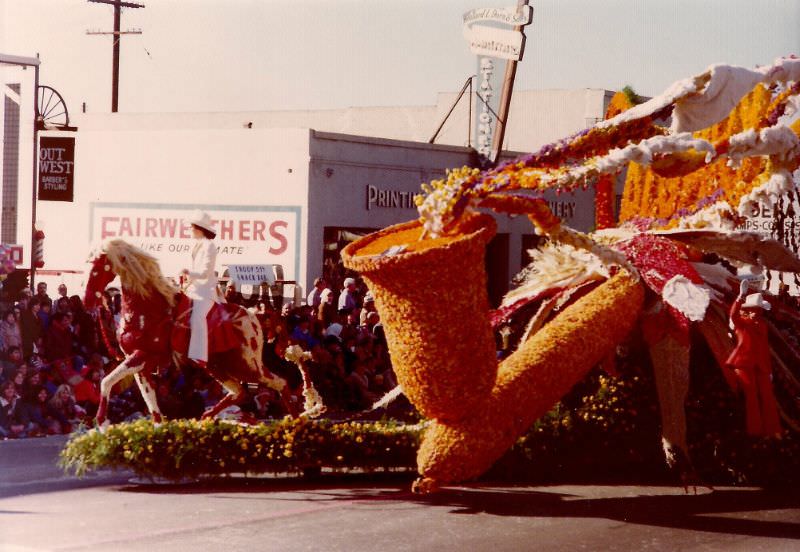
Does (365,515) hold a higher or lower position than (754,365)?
lower

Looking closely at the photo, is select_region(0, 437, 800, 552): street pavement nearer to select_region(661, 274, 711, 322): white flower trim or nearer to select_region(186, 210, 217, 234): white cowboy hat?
select_region(661, 274, 711, 322): white flower trim

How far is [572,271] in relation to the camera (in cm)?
1284

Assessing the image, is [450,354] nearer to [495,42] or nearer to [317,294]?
[317,294]

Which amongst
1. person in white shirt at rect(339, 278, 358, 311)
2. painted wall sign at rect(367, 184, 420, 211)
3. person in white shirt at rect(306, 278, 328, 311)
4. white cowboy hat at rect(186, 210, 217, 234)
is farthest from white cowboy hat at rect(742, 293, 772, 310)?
painted wall sign at rect(367, 184, 420, 211)

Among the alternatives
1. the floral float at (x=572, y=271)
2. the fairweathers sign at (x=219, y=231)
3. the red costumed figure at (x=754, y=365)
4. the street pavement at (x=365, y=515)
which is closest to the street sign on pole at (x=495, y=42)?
the fairweathers sign at (x=219, y=231)

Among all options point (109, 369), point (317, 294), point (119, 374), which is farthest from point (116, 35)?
point (119, 374)

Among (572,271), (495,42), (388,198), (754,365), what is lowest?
(754,365)

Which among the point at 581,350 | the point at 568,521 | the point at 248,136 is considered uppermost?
the point at 248,136

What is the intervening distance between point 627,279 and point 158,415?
15.3ft

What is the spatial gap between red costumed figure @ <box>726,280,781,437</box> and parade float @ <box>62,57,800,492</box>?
0.07 ft

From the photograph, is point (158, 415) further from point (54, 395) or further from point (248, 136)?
point (248, 136)

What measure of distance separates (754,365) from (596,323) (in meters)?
1.56

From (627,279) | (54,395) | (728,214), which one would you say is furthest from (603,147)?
(54,395)

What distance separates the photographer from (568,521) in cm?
1068
